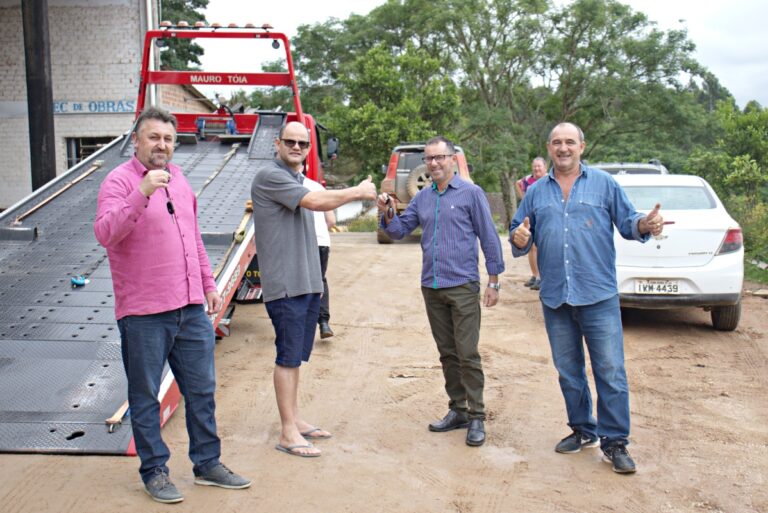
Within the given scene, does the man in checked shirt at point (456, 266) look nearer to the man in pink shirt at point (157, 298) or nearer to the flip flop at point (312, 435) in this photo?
the flip flop at point (312, 435)

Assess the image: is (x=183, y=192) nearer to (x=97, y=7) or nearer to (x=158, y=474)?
(x=158, y=474)

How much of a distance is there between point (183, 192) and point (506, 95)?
100ft

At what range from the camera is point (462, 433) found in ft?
16.8

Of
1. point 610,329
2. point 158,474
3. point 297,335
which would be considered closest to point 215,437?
point 158,474

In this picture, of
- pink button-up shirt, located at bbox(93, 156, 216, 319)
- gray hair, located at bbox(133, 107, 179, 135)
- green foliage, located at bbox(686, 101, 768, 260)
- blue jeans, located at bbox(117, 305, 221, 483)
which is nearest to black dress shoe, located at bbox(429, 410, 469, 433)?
blue jeans, located at bbox(117, 305, 221, 483)

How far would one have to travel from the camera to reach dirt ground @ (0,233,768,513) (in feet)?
13.0

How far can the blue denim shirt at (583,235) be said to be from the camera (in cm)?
453

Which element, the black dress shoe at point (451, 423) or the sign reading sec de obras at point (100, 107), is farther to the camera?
the sign reading sec de obras at point (100, 107)

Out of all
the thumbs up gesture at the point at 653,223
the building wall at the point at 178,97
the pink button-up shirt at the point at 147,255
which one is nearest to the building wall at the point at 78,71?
the building wall at the point at 178,97

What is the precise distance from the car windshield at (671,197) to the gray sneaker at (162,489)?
6038 mm

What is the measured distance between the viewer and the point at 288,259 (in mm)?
4559

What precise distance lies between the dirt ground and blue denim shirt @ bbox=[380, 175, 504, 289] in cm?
107

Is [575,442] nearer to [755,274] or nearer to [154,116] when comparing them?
[154,116]

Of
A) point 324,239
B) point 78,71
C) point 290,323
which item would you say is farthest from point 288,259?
point 78,71
